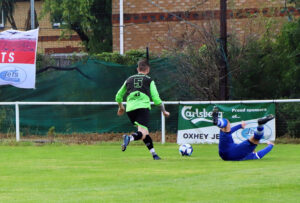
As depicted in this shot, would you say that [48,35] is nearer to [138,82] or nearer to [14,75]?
[14,75]

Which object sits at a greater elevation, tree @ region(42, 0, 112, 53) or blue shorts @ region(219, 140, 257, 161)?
tree @ region(42, 0, 112, 53)

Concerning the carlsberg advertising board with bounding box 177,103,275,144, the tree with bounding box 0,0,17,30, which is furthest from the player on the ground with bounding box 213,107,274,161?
the tree with bounding box 0,0,17,30

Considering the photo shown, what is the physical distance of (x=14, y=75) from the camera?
1798cm

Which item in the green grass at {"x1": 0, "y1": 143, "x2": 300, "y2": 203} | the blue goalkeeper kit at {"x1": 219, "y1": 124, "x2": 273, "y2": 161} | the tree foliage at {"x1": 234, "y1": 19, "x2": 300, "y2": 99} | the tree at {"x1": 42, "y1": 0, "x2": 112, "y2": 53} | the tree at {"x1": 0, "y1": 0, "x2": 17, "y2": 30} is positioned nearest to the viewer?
the green grass at {"x1": 0, "y1": 143, "x2": 300, "y2": 203}

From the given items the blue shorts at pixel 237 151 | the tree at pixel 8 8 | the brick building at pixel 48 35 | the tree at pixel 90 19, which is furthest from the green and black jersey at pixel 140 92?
the tree at pixel 8 8

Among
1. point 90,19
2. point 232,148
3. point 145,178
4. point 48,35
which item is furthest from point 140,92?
point 48,35

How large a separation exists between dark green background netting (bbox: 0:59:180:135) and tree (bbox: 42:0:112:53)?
1266 centimetres

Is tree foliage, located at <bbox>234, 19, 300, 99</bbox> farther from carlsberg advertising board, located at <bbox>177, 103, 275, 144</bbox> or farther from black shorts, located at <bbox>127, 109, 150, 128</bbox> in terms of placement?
black shorts, located at <bbox>127, 109, 150, 128</bbox>

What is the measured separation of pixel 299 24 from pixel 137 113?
318 inches


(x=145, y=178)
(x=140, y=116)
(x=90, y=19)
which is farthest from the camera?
(x=90, y=19)

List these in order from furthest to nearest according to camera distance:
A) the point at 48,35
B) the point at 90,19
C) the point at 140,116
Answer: the point at 48,35 < the point at 90,19 < the point at 140,116

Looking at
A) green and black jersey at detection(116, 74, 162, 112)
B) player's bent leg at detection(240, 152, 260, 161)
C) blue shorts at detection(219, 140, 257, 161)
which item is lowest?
player's bent leg at detection(240, 152, 260, 161)

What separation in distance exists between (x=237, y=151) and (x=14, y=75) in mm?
8543

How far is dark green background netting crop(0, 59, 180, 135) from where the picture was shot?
698 inches
